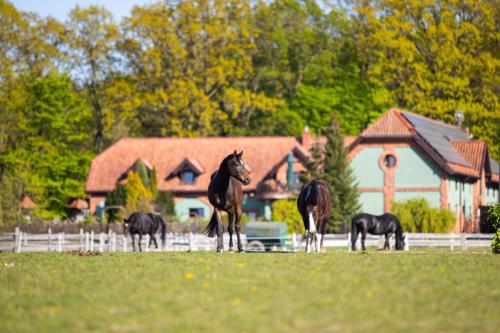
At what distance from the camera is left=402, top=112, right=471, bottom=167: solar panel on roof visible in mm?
74188

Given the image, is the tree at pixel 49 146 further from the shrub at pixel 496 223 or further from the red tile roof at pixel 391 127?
the shrub at pixel 496 223

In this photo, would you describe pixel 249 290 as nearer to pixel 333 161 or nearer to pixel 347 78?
pixel 333 161

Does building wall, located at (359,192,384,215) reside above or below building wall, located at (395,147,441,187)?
below

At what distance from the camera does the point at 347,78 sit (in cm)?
10250

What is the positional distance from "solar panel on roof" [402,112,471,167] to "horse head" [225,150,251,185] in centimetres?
4671

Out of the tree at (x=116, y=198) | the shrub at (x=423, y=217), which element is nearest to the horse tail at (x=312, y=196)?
the shrub at (x=423, y=217)

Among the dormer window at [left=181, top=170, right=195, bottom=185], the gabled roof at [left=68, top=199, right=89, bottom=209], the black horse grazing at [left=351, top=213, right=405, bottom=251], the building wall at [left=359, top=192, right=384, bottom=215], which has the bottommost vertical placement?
the black horse grazing at [left=351, top=213, right=405, bottom=251]

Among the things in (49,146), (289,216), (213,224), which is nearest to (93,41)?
(49,146)

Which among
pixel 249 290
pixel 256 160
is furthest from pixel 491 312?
pixel 256 160

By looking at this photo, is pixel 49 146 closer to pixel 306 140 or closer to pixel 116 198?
pixel 116 198

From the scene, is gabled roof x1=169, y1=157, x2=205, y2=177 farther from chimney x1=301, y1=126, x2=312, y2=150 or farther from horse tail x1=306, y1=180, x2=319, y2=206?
horse tail x1=306, y1=180, x2=319, y2=206

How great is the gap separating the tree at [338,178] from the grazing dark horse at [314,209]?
3808 cm

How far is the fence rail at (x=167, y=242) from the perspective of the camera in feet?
156

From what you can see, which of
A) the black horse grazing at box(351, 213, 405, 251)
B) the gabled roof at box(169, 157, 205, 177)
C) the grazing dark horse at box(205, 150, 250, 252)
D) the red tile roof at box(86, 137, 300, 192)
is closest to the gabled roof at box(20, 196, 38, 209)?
the red tile roof at box(86, 137, 300, 192)
